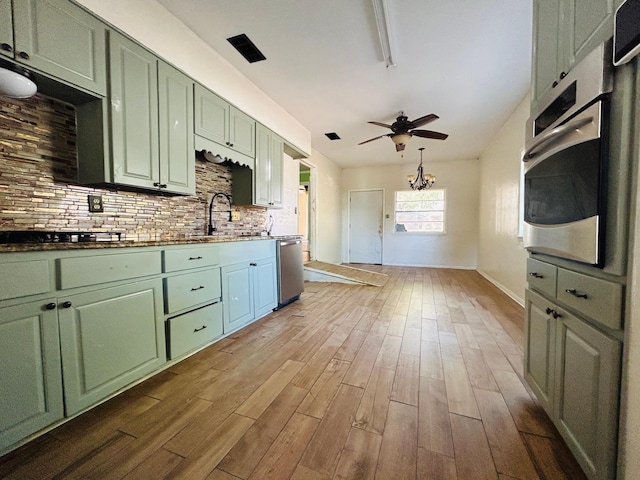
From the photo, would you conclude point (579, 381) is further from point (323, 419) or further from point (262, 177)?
point (262, 177)

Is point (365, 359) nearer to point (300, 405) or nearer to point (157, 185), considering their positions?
point (300, 405)

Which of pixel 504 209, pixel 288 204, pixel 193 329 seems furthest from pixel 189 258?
pixel 504 209

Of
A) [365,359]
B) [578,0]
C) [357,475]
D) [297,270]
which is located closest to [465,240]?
[297,270]

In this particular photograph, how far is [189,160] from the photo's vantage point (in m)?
2.24

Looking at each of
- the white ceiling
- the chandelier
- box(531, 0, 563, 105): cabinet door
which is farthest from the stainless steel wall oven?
the chandelier

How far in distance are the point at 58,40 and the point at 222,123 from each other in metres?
1.25

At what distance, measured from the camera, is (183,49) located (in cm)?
215

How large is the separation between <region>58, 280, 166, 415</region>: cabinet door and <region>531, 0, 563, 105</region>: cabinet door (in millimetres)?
2552

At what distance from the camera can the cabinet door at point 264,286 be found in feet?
9.06

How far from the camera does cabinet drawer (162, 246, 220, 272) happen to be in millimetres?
1789

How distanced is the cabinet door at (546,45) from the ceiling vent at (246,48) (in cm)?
214

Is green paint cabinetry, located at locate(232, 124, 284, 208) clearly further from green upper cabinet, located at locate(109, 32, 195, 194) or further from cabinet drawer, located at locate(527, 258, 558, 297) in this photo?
cabinet drawer, located at locate(527, 258, 558, 297)

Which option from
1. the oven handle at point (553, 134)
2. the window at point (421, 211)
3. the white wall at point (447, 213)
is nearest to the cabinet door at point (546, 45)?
the oven handle at point (553, 134)

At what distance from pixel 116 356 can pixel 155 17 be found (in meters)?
2.37
